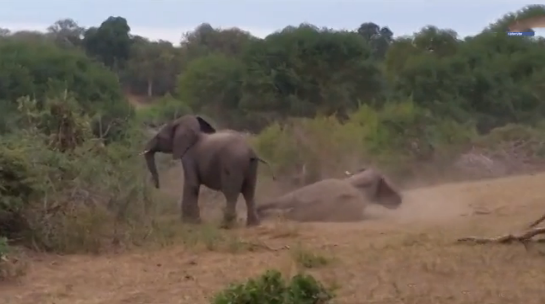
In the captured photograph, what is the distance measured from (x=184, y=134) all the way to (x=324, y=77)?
14.0 metres

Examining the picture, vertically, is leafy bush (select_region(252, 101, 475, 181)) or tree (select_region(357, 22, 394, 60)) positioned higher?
tree (select_region(357, 22, 394, 60))

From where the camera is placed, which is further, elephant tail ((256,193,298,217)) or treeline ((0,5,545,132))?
treeline ((0,5,545,132))

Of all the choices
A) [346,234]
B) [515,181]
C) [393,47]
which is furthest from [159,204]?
[393,47]

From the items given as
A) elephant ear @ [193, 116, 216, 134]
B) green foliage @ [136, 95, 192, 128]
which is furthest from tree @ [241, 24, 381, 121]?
elephant ear @ [193, 116, 216, 134]

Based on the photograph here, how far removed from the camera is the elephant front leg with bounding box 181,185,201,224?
1224 cm

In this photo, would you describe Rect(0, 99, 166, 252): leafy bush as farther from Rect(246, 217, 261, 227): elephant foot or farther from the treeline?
the treeline

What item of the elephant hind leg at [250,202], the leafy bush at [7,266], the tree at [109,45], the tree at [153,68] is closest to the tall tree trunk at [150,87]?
the tree at [153,68]

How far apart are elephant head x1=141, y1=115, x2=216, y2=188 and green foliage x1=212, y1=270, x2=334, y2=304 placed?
22.7 feet

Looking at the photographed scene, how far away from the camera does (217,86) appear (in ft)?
89.2

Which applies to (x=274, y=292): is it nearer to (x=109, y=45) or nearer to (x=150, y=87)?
(x=150, y=87)

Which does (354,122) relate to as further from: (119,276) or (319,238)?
(119,276)

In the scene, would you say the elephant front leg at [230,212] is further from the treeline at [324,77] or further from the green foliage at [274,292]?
the treeline at [324,77]

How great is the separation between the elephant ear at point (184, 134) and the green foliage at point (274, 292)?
7.06 m

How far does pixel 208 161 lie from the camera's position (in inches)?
493
